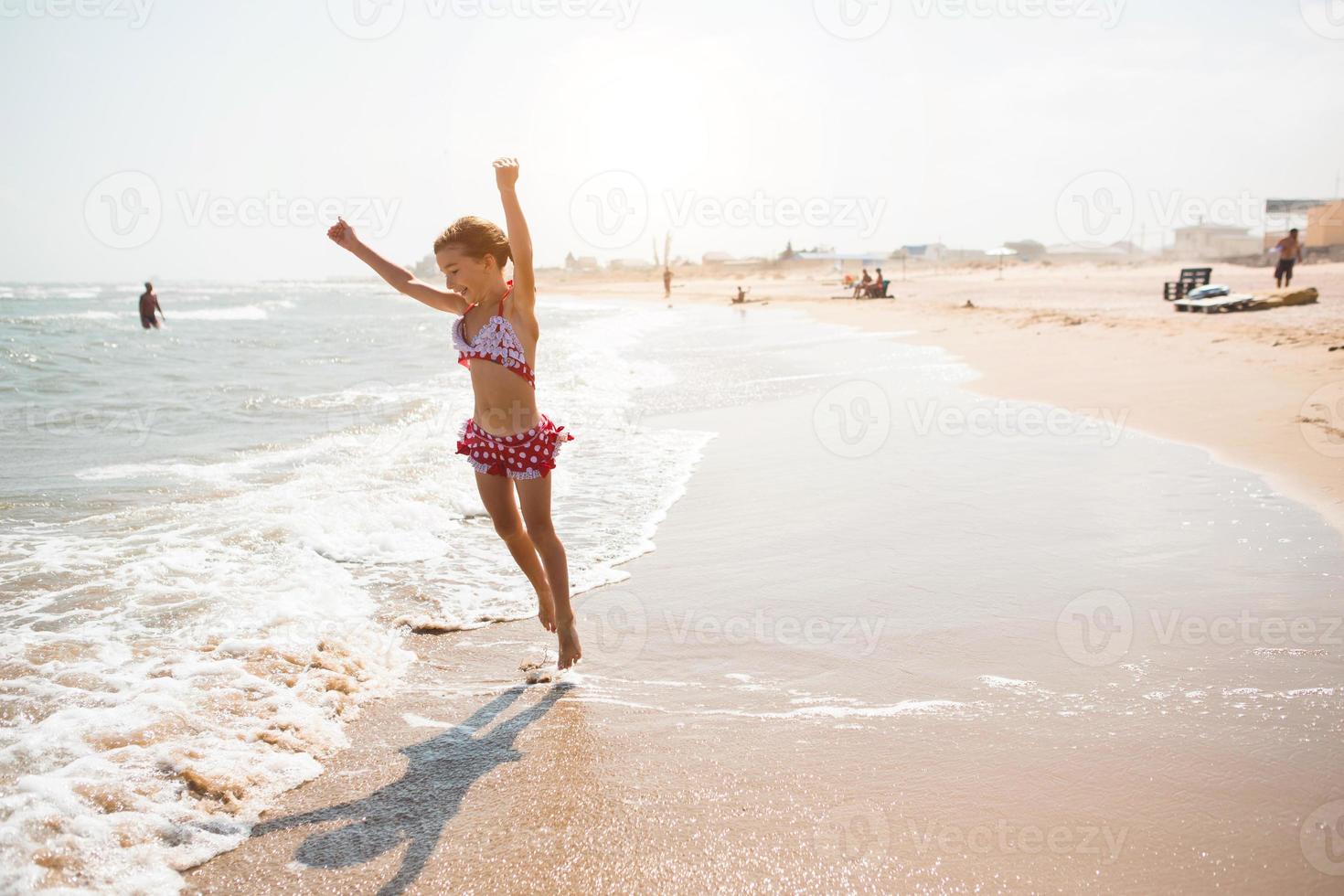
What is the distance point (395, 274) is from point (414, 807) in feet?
6.73

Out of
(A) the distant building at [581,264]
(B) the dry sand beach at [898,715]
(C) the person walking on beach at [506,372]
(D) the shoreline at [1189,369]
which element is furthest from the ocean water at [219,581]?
(A) the distant building at [581,264]

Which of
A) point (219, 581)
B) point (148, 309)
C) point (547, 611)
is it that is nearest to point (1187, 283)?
point (547, 611)

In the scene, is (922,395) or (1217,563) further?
(922,395)

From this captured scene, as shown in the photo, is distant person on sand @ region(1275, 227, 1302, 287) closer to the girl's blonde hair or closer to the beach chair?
the beach chair

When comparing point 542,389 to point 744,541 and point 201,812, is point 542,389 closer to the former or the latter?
point 744,541

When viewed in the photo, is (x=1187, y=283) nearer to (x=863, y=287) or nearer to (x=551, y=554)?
(x=863, y=287)

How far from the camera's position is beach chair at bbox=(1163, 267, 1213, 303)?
24578mm

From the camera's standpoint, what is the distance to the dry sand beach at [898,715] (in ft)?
7.01

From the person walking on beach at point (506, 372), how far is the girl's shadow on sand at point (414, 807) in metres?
0.59

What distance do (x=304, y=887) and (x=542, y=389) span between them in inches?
409

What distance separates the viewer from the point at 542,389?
1228cm

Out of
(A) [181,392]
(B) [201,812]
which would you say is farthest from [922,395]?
(A) [181,392]

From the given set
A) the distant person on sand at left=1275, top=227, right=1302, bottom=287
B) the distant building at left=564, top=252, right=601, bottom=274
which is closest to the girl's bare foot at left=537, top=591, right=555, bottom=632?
the distant person on sand at left=1275, top=227, right=1302, bottom=287

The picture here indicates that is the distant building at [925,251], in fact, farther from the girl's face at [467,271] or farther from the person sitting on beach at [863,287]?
the girl's face at [467,271]
